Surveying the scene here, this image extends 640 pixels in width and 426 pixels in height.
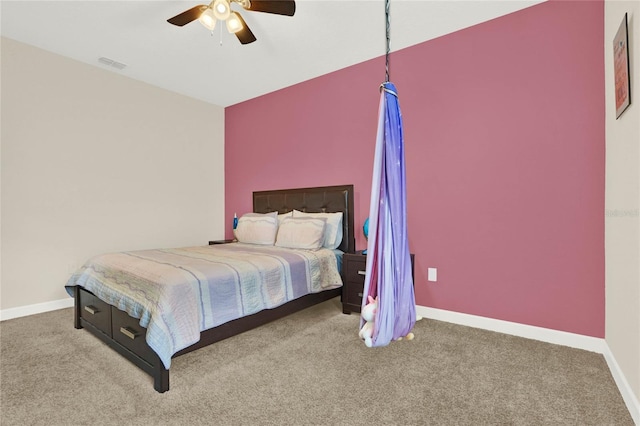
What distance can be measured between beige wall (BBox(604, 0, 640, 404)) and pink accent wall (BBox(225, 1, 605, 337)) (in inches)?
5.1

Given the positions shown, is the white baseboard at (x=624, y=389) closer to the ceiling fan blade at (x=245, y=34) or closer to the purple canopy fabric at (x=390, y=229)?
the purple canopy fabric at (x=390, y=229)

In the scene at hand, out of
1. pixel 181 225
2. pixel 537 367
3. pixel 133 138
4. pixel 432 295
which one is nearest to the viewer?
pixel 537 367

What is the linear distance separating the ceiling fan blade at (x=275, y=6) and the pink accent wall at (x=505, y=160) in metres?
1.39

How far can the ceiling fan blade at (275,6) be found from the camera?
2059 millimetres

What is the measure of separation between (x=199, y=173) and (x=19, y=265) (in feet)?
6.92

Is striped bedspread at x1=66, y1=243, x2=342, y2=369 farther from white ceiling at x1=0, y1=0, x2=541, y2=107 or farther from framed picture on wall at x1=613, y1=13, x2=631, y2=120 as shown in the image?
framed picture on wall at x1=613, y1=13, x2=631, y2=120

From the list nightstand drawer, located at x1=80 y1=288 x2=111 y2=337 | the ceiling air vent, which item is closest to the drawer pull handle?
nightstand drawer, located at x1=80 y1=288 x2=111 y2=337

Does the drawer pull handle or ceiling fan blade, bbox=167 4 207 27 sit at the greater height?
ceiling fan blade, bbox=167 4 207 27

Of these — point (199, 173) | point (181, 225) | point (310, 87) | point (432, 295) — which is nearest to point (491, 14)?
point (310, 87)

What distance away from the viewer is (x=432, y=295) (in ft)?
9.58

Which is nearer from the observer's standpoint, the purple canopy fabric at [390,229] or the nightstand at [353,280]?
the purple canopy fabric at [390,229]

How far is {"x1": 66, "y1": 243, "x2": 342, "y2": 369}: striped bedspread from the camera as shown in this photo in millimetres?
1800

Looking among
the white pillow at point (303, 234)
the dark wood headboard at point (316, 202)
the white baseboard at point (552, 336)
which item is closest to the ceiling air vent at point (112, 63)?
the dark wood headboard at point (316, 202)

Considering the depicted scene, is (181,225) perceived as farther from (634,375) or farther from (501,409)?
(634,375)
